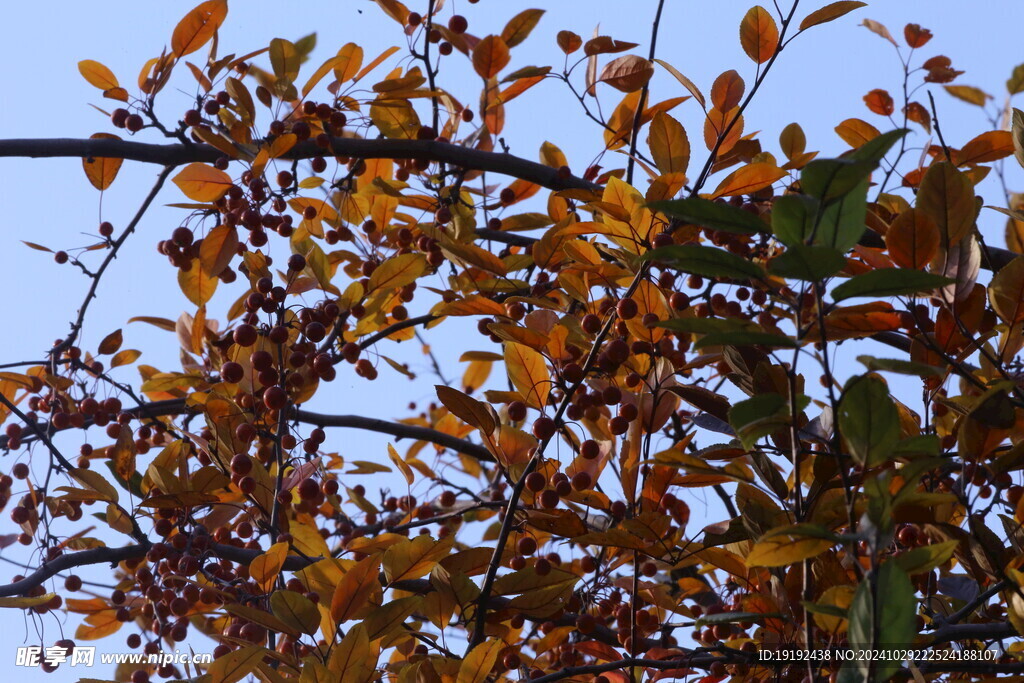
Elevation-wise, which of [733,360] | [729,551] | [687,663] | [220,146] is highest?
[220,146]

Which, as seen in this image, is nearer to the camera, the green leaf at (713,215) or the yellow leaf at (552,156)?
the green leaf at (713,215)

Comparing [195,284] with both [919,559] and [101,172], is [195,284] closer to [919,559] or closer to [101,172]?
[101,172]

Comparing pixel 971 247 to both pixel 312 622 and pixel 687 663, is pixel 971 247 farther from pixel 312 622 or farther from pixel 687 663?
pixel 312 622

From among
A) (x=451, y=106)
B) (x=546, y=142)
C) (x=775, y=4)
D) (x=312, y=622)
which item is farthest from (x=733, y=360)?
(x=451, y=106)

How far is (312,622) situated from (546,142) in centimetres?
131

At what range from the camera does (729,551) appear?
1.38m

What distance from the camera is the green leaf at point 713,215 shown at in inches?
31.4

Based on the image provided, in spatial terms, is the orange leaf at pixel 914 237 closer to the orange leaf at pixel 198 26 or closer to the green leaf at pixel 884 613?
the green leaf at pixel 884 613

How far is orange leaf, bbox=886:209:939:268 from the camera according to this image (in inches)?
47.9

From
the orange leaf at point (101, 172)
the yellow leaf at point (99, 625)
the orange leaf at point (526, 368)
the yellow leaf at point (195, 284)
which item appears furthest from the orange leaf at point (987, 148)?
the yellow leaf at point (99, 625)

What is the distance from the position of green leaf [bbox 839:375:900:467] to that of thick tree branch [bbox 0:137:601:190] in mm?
1229

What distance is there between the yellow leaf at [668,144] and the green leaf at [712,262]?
86cm

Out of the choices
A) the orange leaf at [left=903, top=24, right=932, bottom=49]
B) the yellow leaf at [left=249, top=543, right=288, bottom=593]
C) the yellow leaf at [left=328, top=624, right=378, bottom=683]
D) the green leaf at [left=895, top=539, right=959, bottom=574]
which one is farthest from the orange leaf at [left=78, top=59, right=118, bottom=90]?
the orange leaf at [left=903, top=24, right=932, bottom=49]

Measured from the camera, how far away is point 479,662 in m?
1.25
